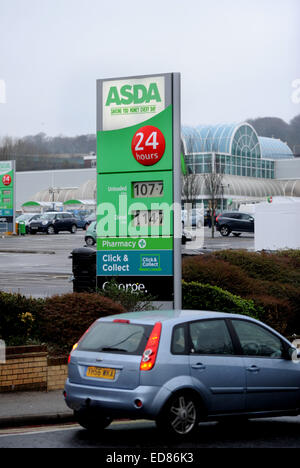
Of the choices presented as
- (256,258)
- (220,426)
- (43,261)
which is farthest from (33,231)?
(220,426)

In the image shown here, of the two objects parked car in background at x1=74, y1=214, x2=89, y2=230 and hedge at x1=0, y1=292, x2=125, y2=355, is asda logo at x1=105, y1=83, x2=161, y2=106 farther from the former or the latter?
parked car in background at x1=74, y1=214, x2=89, y2=230

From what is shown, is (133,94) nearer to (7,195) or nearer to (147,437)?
(147,437)

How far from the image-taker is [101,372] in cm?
880

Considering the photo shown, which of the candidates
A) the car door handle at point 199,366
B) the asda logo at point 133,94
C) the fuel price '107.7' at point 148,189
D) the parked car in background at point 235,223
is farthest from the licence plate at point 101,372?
the parked car in background at point 235,223

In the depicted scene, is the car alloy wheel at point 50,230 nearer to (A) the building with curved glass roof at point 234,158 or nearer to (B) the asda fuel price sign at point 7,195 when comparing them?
(B) the asda fuel price sign at point 7,195

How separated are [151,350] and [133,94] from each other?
7.14 meters

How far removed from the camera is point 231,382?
30.0 ft

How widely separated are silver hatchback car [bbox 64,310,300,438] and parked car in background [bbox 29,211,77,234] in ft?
187

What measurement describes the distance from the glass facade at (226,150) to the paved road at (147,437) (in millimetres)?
75273

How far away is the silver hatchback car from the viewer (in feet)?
27.9

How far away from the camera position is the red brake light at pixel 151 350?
8516mm

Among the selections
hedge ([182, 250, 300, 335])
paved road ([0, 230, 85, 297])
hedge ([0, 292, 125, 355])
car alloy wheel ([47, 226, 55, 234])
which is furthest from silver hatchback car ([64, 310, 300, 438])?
car alloy wheel ([47, 226, 55, 234])
